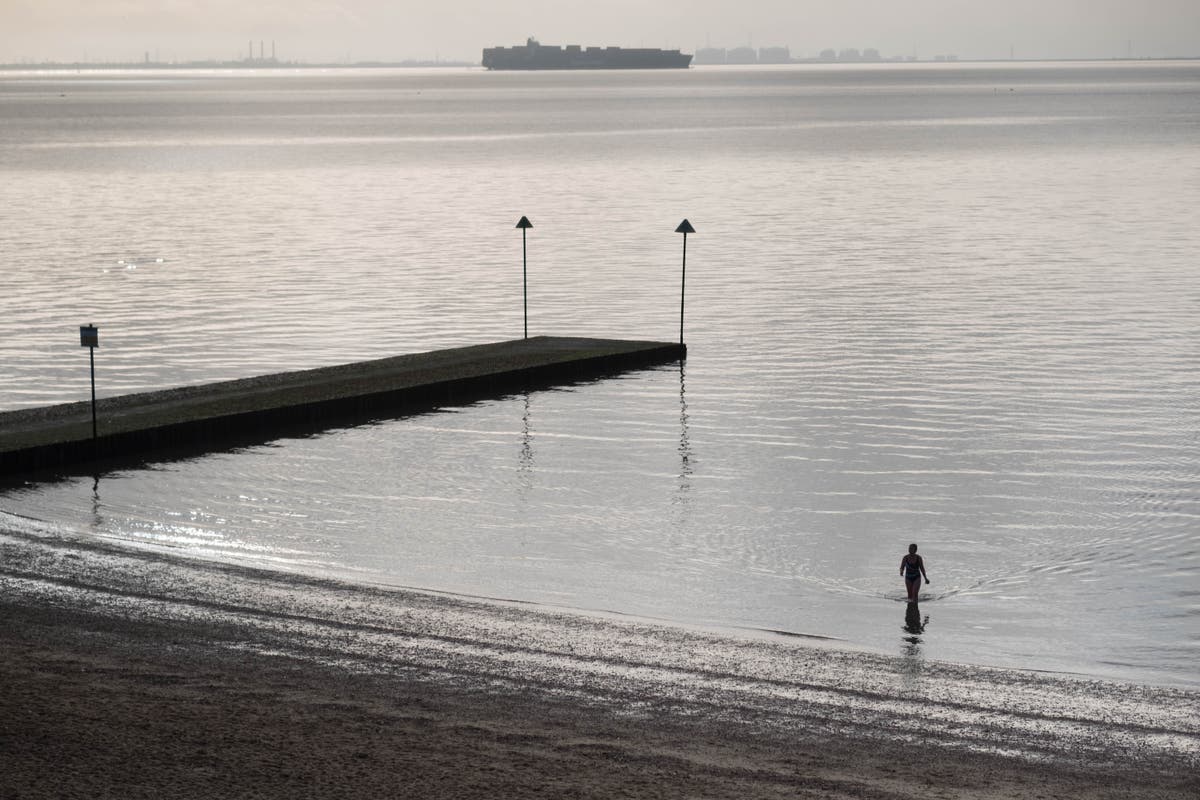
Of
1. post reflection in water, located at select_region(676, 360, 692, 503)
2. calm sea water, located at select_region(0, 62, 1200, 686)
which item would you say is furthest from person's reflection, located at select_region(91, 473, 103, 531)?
post reflection in water, located at select_region(676, 360, 692, 503)

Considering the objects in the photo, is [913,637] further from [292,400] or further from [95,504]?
[292,400]

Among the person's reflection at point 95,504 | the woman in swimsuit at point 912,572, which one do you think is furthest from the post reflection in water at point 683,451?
the person's reflection at point 95,504

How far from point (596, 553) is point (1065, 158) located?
126 metres

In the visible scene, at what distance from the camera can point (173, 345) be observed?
47531 mm

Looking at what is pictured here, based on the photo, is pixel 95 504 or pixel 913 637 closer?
pixel 913 637

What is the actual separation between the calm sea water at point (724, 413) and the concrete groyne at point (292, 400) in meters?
0.80

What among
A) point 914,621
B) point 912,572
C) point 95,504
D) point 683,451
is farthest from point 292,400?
point 914,621

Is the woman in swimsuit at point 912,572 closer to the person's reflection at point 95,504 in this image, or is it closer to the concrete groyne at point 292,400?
the person's reflection at point 95,504

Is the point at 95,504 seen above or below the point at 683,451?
below

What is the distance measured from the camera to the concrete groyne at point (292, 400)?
30328mm

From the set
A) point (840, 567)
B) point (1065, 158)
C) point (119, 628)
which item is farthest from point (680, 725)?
point (1065, 158)

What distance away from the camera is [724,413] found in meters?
36.7

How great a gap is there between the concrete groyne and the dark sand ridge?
9.26m

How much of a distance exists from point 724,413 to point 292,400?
965 centimetres
